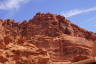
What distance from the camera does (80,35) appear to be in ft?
264

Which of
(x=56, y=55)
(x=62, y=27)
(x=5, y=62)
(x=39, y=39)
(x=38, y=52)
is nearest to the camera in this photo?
(x=5, y=62)

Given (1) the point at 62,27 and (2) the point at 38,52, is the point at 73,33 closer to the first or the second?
(1) the point at 62,27

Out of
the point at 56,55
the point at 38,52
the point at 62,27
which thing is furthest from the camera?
the point at 62,27

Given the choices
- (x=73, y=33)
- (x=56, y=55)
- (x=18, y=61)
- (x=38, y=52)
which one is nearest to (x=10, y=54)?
(x=18, y=61)

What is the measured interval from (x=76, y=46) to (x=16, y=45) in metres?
32.7

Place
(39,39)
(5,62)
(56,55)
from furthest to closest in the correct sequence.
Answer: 1. (39,39)
2. (56,55)
3. (5,62)

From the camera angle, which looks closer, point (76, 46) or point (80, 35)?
point (76, 46)

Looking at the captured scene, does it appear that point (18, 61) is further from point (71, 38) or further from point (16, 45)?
point (71, 38)

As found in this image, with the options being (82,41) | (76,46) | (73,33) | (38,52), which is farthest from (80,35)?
(38,52)

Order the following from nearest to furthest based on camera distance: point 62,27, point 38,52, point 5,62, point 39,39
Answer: point 5,62 < point 38,52 < point 39,39 < point 62,27

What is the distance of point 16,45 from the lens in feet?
119

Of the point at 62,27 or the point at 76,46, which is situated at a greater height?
the point at 62,27

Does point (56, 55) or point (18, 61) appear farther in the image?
point (56, 55)

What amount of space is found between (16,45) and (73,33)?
43.8 meters
